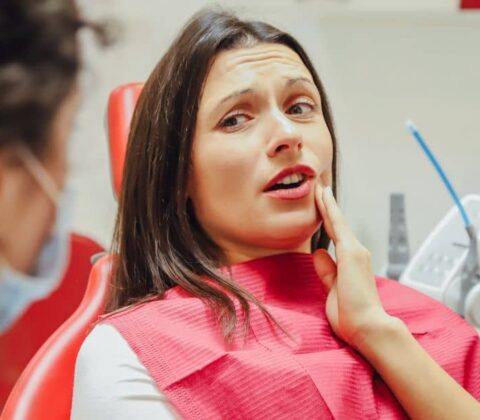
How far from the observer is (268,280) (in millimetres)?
985

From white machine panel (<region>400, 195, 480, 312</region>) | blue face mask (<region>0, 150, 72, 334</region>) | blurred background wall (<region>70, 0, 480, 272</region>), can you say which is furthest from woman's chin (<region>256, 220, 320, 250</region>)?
blurred background wall (<region>70, 0, 480, 272</region>)

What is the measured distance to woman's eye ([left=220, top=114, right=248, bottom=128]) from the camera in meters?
0.96

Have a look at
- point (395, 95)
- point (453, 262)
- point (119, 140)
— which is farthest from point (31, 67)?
point (395, 95)

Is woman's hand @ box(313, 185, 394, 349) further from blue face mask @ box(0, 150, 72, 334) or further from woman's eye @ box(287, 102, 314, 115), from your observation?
blue face mask @ box(0, 150, 72, 334)

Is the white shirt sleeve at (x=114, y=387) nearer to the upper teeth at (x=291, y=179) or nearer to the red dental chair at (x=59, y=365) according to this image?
the red dental chair at (x=59, y=365)

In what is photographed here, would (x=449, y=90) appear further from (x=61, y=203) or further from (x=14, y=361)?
(x=61, y=203)

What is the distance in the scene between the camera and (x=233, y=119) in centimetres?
96

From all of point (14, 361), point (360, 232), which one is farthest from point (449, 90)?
point (14, 361)

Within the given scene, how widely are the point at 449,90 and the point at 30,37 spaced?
4.76 ft

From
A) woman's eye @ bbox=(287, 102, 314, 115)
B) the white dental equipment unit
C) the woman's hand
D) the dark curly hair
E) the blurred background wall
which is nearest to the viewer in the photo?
the dark curly hair

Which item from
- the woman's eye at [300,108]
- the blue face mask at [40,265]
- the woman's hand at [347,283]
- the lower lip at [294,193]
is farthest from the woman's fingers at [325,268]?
the blue face mask at [40,265]

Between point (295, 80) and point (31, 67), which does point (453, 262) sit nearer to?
point (295, 80)

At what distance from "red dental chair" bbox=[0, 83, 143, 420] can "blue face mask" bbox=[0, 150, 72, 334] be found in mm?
301

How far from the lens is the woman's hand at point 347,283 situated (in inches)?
35.0
